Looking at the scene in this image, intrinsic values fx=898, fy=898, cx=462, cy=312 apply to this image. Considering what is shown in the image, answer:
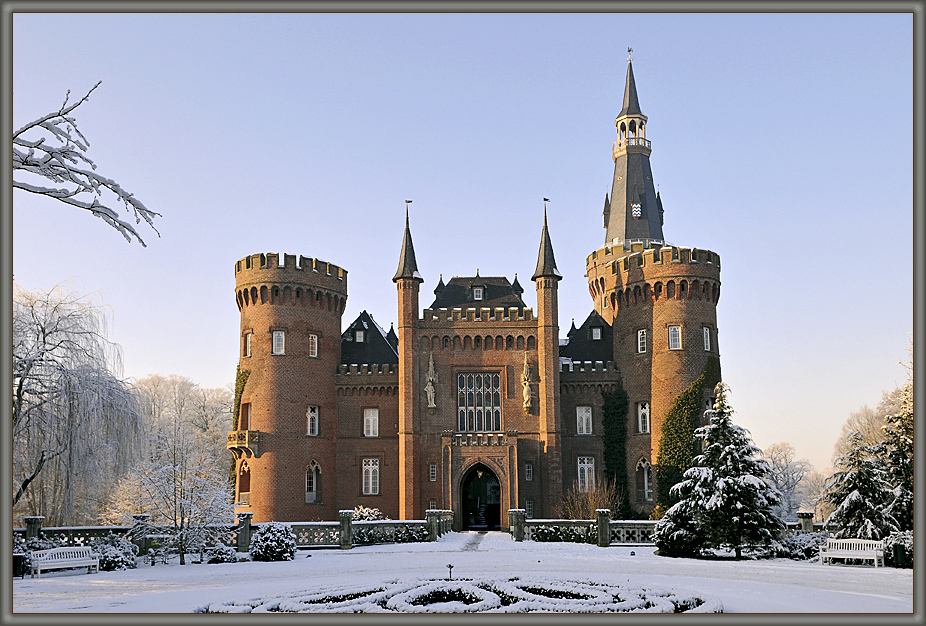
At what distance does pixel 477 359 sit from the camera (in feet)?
143

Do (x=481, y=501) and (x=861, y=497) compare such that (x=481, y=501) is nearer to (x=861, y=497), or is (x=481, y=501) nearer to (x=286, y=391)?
(x=286, y=391)

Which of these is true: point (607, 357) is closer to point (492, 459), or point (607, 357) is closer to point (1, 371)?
point (492, 459)

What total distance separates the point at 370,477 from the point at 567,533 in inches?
541

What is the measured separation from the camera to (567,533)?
1286 inches

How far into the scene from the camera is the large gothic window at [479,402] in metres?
43.2

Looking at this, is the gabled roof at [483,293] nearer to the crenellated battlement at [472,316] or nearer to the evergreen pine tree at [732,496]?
the crenellated battlement at [472,316]

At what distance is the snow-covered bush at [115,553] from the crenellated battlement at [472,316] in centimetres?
2104

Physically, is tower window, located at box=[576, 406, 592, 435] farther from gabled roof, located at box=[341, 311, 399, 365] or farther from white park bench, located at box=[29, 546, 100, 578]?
white park bench, located at box=[29, 546, 100, 578]

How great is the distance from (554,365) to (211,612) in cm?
2993

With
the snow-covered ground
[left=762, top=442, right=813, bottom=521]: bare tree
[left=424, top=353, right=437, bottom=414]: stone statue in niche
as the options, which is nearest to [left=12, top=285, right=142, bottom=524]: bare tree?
the snow-covered ground

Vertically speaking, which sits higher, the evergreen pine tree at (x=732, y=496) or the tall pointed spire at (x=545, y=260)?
the tall pointed spire at (x=545, y=260)

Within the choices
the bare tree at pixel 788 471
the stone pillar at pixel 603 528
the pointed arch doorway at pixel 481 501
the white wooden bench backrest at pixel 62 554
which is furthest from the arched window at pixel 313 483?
the bare tree at pixel 788 471

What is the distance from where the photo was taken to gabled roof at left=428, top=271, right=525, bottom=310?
148ft

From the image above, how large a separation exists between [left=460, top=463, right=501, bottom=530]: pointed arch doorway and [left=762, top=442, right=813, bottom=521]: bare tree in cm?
2763
